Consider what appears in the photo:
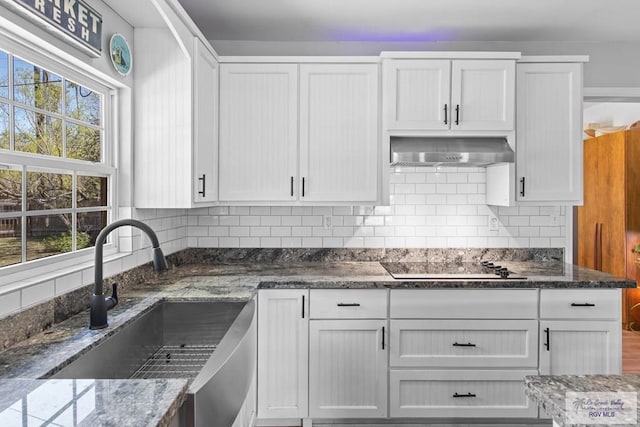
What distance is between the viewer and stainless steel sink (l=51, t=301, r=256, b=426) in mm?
1256

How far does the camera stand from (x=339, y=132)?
285 centimetres

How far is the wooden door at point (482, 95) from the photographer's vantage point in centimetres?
279

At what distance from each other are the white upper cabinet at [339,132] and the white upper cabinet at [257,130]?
0.26ft

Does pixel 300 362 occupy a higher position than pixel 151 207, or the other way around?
pixel 151 207

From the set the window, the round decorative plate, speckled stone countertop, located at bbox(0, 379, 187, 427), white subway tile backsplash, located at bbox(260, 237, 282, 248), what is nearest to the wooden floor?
white subway tile backsplash, located at bbox(260, 237, 282, 248)

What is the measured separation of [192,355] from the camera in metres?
1.96

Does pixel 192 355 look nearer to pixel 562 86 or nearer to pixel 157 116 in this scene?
pixel 157 116

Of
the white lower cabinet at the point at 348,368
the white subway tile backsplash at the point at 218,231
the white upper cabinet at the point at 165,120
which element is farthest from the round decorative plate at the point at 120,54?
the white lower cabinet at the point at 348,368

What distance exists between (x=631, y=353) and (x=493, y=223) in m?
2.18

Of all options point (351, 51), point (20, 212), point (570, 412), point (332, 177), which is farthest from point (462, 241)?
point (20, 212)

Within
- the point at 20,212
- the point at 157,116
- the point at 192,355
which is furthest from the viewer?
the point at 157,116

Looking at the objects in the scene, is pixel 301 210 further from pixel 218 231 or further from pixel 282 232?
pixel 218 231

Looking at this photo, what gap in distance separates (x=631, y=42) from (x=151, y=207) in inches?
144

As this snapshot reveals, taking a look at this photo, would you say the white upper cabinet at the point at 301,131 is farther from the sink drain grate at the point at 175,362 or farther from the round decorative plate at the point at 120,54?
the sink drain grate at the point at 175,362
